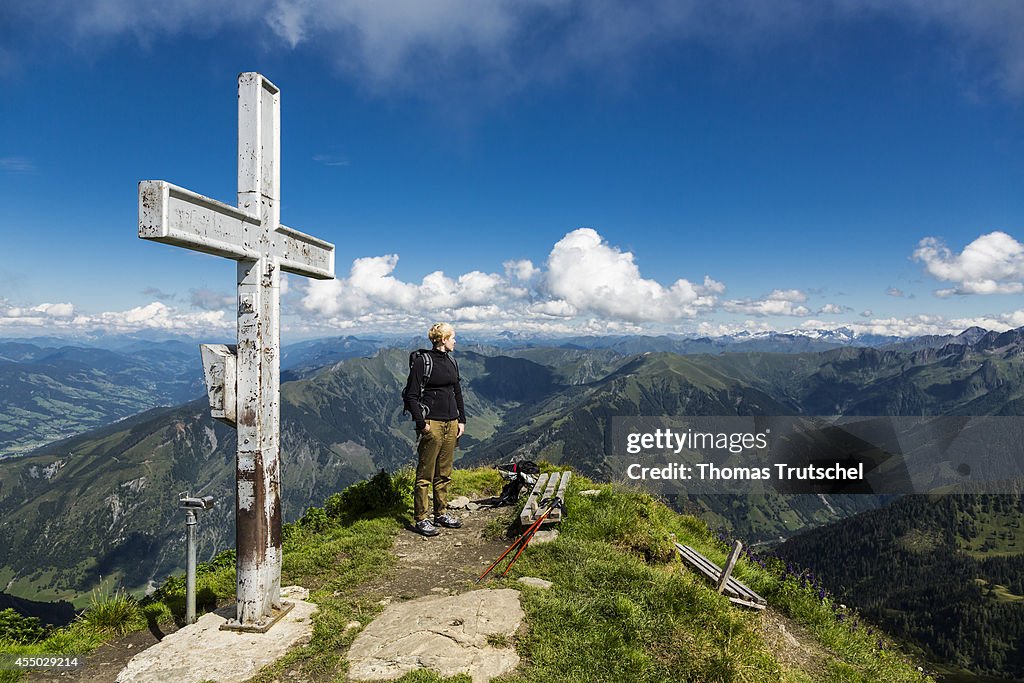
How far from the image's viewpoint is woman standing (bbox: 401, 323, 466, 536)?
9.79 m

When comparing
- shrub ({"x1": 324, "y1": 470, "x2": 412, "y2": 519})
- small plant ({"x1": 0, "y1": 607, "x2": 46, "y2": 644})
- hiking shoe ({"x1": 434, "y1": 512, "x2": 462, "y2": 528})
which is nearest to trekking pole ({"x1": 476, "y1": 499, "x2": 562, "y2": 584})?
hiking shoe ({"x1": 434, "y1": 512, "x2": 462, "y2": 528})

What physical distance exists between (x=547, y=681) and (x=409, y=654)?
1516 millimetres

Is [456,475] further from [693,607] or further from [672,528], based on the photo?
[693,607]

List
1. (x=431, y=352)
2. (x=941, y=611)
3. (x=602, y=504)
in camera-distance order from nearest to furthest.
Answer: (x=431, y=352) < (x=602, y=504) < (x=941, y=611)

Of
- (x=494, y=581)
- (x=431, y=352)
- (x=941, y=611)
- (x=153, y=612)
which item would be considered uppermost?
(x=431, y=352)

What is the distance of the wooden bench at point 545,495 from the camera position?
10109 mm

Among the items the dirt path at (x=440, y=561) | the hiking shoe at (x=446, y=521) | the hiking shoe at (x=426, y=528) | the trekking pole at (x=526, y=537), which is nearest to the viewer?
the dirt path at (x=440, y=561)

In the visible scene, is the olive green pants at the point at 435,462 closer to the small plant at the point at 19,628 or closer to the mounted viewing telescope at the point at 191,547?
the mounted viewing telescope at the point at 191,547

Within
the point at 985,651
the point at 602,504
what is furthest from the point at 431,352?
the point at 985,651

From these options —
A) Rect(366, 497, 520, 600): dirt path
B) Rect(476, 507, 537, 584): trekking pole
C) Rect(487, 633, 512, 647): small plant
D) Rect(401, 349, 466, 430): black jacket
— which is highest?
Rect(401, 349, 466, 430): black jacket

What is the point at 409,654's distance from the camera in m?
5.45

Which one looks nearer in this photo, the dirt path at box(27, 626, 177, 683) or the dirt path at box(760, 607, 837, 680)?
the dirt path at box(27, 626, 177, 683)

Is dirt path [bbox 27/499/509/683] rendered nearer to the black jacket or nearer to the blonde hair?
the black jacket

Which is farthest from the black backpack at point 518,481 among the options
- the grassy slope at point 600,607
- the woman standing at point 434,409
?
the woman standing at point 434,409
